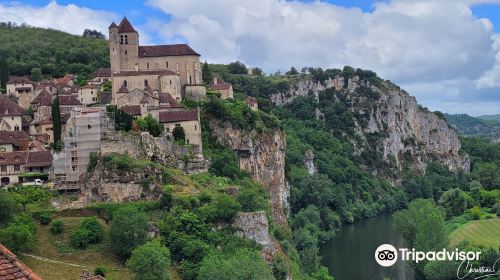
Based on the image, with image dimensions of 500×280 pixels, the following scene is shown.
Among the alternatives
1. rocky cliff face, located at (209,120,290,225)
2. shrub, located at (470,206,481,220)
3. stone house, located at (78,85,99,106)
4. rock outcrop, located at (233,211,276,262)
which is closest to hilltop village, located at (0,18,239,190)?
stone house, located at (78,85,99,106)

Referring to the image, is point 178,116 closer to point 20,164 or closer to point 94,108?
point 94,108

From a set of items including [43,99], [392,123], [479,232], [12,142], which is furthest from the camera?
[392,123]

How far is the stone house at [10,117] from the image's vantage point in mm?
54469

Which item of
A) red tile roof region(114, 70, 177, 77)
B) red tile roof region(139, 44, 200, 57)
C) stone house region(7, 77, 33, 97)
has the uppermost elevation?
red tile roof region(139, 44, 200, 57)

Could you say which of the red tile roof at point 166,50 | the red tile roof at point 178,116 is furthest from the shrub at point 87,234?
the red tile roof at point 166,50

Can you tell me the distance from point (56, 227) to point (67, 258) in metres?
2.64

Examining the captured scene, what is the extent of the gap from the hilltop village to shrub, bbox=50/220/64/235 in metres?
4.41

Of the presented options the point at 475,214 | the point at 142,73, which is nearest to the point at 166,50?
the point at 142,73

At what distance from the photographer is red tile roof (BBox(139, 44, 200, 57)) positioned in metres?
64.0

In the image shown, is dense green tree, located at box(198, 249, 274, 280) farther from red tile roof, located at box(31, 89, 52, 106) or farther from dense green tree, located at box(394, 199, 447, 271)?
red tile roof, located at box(31, 89, 52, 106)

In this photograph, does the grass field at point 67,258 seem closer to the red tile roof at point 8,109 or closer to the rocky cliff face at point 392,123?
the red tile roof at point 8,109

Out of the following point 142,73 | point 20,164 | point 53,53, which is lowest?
point 20,164

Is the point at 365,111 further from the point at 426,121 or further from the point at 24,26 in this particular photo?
the point at 24,26

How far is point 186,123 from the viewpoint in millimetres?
55219
